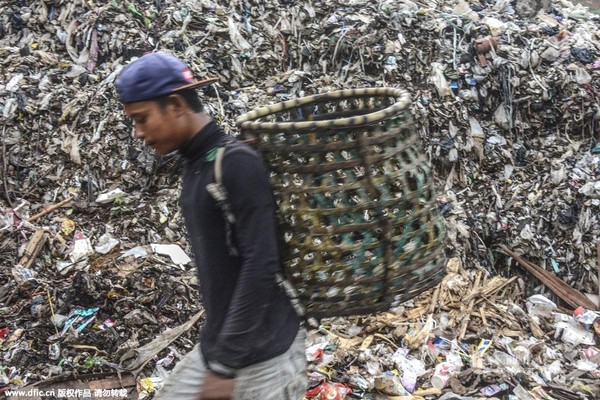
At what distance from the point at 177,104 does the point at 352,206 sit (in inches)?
22.8

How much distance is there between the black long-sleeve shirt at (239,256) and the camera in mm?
1617

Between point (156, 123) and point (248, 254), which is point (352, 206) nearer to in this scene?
point (248, 254)

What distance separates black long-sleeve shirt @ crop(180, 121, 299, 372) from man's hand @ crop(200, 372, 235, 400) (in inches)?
2.0

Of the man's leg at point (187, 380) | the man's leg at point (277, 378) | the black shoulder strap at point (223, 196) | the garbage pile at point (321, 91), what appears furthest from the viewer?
the garbage pile at point (321, 91)

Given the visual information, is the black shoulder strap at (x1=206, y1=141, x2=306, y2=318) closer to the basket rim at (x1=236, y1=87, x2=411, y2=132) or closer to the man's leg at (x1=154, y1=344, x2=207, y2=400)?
the basket rim at (x1=236, y1=87, x2=411, y2=132)

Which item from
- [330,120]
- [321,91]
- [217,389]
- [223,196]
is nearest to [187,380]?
[217,389]

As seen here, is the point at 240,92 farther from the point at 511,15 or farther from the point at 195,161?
the point at 195,161

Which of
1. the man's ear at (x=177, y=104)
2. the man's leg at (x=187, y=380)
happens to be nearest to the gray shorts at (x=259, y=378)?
the man's leg at (x=187, y=380)

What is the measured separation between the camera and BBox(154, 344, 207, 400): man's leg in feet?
6.23

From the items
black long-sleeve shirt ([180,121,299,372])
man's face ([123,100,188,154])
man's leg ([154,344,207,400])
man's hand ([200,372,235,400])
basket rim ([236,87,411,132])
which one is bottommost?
man's leg ([154,344,207,400])

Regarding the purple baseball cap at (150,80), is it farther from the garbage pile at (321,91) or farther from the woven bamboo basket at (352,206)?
the garbage pile at (321,91)

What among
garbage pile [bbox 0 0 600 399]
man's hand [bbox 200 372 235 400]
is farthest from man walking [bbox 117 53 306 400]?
garbage pile [bbox 0 0 600 399]

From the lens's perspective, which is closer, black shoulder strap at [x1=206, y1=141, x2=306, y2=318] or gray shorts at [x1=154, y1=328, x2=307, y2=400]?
black shoulder strap at [x1=206, y1=141, x2=306, y2=318]

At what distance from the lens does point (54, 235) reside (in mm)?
5027
